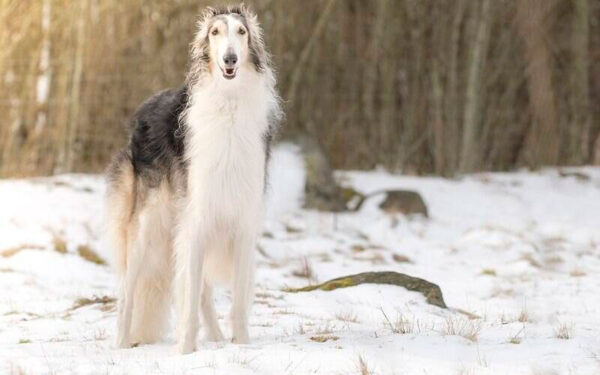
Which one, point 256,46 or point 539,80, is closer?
point 256,46

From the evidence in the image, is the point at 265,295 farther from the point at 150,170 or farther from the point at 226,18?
the point at 226,18

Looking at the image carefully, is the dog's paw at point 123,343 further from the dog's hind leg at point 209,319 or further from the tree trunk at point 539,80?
the tree trunk at point 539,80

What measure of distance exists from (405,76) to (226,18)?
312 inches

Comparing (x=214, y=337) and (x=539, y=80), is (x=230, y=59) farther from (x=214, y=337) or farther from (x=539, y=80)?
(x=539, y=80)

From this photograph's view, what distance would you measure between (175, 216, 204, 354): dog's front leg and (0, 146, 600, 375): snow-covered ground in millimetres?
124

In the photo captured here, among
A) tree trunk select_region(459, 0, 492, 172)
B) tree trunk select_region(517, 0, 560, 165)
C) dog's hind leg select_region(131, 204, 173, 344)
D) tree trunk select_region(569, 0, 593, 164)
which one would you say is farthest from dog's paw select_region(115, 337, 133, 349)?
tree trunk select_region(569, 0, 593, 164)

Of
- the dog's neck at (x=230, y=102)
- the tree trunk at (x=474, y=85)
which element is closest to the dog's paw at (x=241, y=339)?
the dog's neck at (x=230, y=102)

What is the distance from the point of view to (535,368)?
360cm

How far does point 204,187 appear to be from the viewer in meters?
4.41

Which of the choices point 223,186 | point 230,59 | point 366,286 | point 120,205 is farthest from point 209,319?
point 230,59

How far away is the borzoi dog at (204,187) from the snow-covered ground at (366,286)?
0.74 ft

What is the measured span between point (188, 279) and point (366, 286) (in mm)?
1671

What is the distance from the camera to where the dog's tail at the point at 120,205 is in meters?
5.11

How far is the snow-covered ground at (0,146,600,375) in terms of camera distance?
12.7 feet
